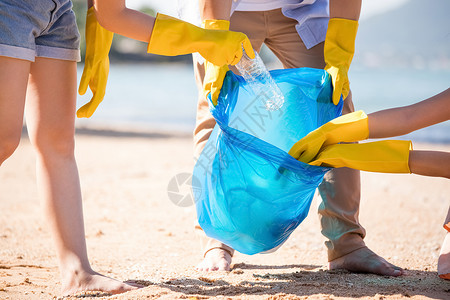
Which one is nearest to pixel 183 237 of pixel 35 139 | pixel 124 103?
pixel 35 139

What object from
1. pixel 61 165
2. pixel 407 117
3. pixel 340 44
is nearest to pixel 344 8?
pixel 340 44

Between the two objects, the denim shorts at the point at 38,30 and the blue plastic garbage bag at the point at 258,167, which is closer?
the denim shorts at the point at 38,30

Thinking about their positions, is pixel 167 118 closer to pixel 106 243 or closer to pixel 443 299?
pixel 106 243

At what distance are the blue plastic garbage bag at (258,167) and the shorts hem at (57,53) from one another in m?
0.53

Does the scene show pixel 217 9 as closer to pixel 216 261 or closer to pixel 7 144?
pixel 7 144

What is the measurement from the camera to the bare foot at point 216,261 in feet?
7.02

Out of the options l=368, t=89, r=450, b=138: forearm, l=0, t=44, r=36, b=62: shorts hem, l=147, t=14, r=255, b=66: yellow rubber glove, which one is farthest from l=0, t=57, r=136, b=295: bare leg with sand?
l=368, t=89, r=450, b=138: forearm

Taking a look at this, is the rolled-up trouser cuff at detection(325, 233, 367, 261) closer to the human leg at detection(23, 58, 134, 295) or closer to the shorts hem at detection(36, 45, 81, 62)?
the human leg at detection(23, 58, 134, 295)

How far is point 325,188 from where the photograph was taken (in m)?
2.23

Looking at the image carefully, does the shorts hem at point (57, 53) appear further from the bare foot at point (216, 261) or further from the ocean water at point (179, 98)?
the ocean water at point (179, 98)

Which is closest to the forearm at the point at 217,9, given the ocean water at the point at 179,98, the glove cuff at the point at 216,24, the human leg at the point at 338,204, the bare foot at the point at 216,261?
the glove cuff at the point at 216,24

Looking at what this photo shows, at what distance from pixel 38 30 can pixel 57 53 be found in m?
0.12

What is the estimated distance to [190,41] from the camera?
170cm

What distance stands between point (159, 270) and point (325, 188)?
32.4 inches
